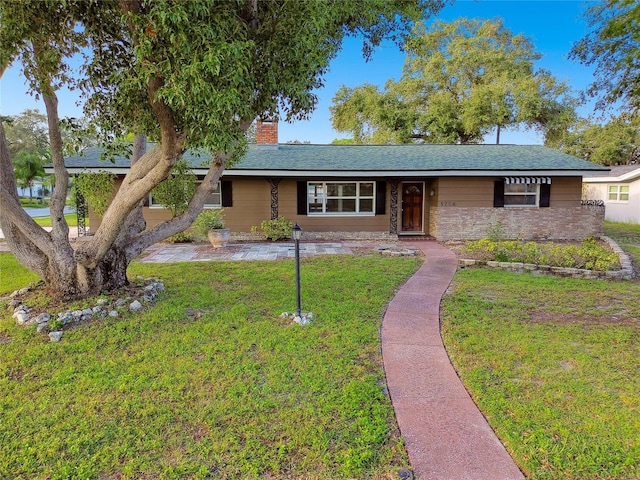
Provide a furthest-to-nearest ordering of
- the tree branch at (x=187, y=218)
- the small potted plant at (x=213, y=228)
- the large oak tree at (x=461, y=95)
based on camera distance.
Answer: the large oak tree at (x=461, y=95), the small potted plant at (x=213, y=228), the tree branch at (x=187, y=218)

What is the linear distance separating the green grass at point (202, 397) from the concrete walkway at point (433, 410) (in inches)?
5.9

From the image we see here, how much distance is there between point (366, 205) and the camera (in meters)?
13.8

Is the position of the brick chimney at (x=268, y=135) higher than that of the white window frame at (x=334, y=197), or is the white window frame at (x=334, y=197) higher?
the brick chimney at (x=268, y=135)

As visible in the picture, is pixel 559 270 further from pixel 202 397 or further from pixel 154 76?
pixel 154 76

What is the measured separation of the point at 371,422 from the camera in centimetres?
304

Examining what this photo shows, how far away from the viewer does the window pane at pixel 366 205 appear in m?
13.8

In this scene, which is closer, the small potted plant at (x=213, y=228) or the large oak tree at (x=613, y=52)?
the large oak tree at (x=613, y=52)

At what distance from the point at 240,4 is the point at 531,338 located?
499 centimetres

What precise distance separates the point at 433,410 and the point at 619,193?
22.3 m

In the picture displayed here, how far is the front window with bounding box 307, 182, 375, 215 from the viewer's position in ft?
44.6

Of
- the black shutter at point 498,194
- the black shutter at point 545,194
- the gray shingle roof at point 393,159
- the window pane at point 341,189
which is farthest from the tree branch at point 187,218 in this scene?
the black shutter at point 545,194

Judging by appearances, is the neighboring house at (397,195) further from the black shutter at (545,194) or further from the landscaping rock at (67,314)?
the landscaping rock at (67,314)

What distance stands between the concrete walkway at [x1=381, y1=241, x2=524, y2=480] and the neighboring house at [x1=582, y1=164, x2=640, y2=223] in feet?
56.1

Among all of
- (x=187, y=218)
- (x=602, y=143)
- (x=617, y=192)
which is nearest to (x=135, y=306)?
(x=187, y=218)
